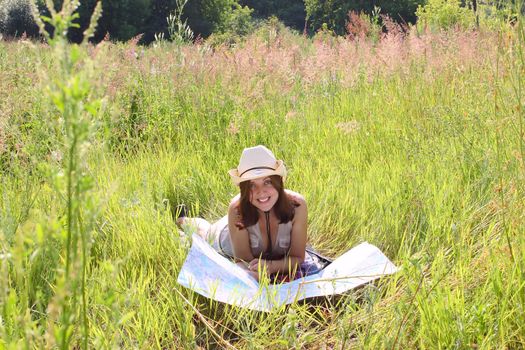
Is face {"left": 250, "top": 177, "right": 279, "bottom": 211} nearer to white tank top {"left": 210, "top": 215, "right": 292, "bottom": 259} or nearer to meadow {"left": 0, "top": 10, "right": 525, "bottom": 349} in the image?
white tank top {"left": 210, "top": 215, "right": 292, "bottom": 259}

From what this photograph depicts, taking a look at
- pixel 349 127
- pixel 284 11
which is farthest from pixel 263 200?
pixel 284 11

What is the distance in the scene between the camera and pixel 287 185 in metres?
3.34

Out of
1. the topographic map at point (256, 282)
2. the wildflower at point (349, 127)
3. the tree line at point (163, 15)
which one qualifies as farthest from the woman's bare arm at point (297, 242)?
the tree line at point (163, 15)

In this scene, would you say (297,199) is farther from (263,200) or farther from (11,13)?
(11,13)

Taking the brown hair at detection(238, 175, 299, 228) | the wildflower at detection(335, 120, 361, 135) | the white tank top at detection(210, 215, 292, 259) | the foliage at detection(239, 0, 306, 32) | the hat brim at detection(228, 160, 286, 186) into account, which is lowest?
the white tank top at detection(210, 215, 292, 259)

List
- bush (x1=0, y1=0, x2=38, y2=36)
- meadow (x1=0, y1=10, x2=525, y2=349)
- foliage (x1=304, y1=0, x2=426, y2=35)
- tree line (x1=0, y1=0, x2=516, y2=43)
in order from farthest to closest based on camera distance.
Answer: foliage (x1=304, y1=0, x2=426, y2=35) → tree line (x1=0, y1=0, x2=516, y2=43) → bush (x1=0, y1=0, x2=38, y2=36) → meadow (x1=0, y1=10, x2=525, y2=349)

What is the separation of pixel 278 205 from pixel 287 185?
1.75 ft

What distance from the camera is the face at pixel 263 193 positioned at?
2.78m

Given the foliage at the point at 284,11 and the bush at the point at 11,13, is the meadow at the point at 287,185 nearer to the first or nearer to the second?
the bush at the point at 11,13

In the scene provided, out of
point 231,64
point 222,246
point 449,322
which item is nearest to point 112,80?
point 231,64

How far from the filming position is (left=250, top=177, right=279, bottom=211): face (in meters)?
2.78

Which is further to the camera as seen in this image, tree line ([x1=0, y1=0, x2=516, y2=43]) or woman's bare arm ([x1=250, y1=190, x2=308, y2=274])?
tree line ([x1=0, y1=0, x2=516, y2=43])

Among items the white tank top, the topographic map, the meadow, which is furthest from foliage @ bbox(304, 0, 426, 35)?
the topographic map

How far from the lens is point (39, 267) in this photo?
216cm
